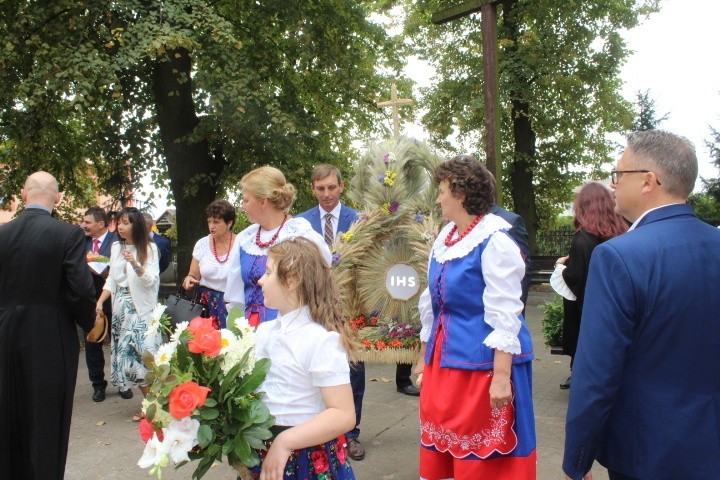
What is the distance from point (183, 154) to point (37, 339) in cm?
795

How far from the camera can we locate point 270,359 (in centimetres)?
243

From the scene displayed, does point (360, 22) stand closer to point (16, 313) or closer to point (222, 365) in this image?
point (16, 313)

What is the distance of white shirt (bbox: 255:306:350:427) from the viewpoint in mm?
2404

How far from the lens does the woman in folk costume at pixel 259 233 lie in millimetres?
4102

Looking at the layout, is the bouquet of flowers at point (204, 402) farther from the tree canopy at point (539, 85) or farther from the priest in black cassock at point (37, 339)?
the tree canopy at point (539, 85)

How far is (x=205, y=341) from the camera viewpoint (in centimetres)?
222

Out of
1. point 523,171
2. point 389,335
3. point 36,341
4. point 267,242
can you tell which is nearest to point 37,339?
point 36,341

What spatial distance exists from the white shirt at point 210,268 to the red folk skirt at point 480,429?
9.86ft

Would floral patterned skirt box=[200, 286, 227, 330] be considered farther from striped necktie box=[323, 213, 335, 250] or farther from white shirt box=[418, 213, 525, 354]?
white shirt box=[418, 213, 525, 354]

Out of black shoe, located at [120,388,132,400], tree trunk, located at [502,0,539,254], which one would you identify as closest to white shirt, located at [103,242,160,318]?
black shoe, located at [120,388,132,400]

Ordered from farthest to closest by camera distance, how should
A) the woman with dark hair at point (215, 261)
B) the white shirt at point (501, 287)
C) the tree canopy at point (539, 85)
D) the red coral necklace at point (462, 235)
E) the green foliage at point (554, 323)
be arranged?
the tree canopy at point (539, 85), the green foliage at point (554, 323), the woman with dark hair at point (215, 261), the red coral necklace at point (462, 235), the white shirt at point (501, 287)

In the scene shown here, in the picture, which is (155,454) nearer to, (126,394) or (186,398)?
(186,398)

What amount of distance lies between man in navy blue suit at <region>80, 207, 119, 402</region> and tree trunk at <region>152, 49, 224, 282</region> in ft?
12.9

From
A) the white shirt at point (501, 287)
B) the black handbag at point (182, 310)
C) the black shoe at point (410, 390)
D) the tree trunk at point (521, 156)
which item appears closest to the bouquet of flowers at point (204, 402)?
the white shirt at point (501, 287)
